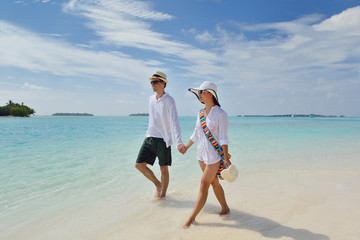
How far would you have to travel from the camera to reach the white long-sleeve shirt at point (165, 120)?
3.99 meters

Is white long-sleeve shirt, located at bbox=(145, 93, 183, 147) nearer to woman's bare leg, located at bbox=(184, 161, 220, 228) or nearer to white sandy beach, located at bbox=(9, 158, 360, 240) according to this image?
woman's bare leg, located at bbox=(184, 161, 220, 228)

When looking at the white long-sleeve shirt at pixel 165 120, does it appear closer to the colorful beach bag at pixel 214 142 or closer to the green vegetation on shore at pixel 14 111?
the colorful beach bag at pixel 214 142

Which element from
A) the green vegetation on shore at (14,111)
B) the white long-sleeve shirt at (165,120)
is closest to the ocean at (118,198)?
the white long-sleeve shirt at (165,120)

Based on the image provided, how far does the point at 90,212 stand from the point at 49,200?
3.53 feet

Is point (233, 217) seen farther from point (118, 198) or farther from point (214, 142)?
point (118, 198)

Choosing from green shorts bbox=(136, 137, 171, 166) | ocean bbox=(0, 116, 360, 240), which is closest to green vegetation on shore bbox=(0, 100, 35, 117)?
ocean bbox=(0, 116, 360, 240)

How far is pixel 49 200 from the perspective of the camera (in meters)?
4.39

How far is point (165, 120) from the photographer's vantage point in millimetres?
4090

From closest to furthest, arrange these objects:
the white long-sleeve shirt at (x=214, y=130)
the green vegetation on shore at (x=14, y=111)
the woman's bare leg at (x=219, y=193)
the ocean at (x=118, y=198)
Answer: the white long-sleeve shirt at (x=214, y=130) < the ocean at (x=118, y=198) < the woman's bare leg at (x=219, y=193) < the green vegetation on shore at (x=14, y=111)

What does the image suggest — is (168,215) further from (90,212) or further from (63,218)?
(63,218)

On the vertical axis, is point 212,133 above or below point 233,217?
above

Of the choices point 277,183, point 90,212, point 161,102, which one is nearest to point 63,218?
point 90,212

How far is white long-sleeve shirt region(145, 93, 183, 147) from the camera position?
3986 millimetres

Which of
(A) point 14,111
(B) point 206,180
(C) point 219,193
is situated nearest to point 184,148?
(B) point 206,180
